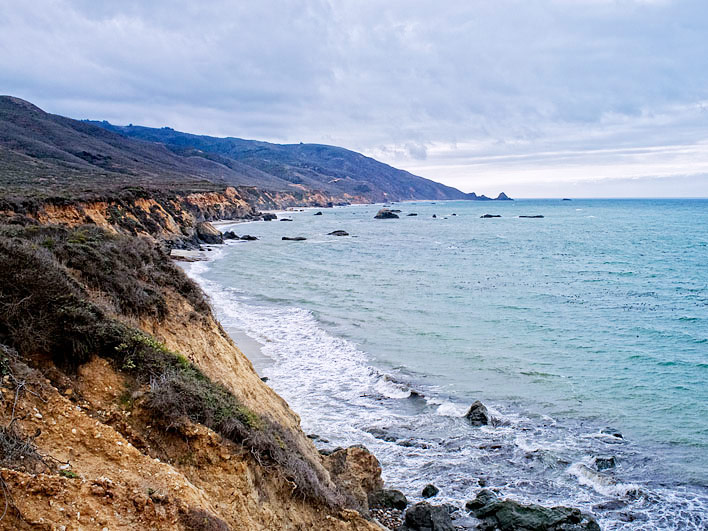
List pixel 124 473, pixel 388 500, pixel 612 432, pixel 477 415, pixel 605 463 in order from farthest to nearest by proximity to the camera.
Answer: pixel 477 415, pixel 612 432, pixel 605 463, pixel 388 500, pixel 124 473

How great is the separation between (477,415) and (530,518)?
4.38 m

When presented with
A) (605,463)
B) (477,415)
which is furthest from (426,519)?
(605,463)

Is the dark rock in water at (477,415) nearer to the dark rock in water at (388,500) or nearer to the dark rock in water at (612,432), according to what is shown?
the dark rock in water at (612,432)

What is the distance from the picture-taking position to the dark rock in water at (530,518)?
9344 mm

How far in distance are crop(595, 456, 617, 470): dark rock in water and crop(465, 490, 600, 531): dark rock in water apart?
243 centimetres

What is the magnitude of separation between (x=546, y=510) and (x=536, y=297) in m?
20.6

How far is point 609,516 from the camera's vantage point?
10.0 m

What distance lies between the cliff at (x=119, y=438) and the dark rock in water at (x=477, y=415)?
5237 millimetres

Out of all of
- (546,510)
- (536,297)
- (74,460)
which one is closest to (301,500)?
(74,460)

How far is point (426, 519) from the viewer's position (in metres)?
9.12

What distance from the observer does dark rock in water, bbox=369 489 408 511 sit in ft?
32.9

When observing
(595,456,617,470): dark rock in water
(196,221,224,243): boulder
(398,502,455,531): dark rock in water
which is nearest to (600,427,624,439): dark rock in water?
(595,456,617,470): dark rock in water

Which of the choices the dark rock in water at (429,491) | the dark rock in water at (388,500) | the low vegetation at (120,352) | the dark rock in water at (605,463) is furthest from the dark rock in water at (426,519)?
the dark rock in water at (605,463)

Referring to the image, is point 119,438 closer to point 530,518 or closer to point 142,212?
point 530,518
